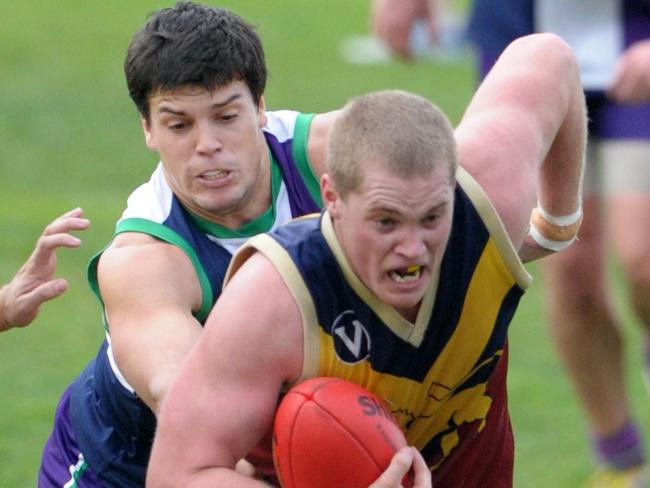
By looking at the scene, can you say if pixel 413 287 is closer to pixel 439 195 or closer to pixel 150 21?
pixel 439 195

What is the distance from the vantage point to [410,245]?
12.4ft

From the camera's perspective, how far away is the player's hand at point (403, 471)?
3814 millimetres

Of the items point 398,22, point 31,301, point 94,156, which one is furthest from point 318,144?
point 94,156

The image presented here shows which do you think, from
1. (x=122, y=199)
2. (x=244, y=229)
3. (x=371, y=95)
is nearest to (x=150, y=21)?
(x=244, y=229)

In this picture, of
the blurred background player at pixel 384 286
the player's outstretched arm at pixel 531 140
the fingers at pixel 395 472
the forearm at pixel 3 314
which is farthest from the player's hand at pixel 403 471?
the forearm at pixel 3 314

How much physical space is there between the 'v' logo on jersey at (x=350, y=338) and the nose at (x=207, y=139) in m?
0.68

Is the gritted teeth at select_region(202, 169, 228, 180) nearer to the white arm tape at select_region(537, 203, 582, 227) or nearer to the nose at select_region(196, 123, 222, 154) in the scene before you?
the nose at select_region(196, 123, 222, 154)

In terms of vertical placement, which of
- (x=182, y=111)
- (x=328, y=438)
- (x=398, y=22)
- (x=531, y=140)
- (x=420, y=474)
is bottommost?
(x=398, y=22)

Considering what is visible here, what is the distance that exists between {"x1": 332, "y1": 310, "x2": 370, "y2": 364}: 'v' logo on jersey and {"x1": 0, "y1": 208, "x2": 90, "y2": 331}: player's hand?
96 centimetres

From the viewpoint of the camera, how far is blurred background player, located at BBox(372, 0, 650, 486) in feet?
21.2

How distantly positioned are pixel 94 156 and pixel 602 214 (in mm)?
6894

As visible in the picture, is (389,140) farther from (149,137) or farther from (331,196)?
(149,137)

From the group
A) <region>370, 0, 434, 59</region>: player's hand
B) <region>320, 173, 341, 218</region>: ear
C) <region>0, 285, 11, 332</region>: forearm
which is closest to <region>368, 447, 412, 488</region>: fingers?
<region>320, 173, 341, 218</region>: ear

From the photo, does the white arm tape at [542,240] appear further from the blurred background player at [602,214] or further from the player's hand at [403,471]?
the blurred background player at [602,214]
